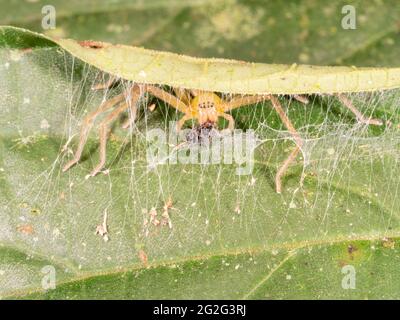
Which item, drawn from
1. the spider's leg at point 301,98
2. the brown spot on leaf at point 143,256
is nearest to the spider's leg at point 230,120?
the spider's leg at point 301,98

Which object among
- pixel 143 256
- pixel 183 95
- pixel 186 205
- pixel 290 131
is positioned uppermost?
pixel 183 95

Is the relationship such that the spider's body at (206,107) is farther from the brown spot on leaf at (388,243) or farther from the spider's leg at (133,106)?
the brown spot on leaf at (388,243)

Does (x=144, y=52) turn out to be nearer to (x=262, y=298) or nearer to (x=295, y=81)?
(x=295, y=81)

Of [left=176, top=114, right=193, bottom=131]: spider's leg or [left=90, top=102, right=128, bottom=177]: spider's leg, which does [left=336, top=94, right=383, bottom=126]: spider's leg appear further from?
[left=90, top=102, right=128, bottom=177]: spider's leg

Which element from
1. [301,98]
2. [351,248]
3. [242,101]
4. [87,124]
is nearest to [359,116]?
[301,98]

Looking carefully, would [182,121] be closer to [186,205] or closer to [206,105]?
[206,105]

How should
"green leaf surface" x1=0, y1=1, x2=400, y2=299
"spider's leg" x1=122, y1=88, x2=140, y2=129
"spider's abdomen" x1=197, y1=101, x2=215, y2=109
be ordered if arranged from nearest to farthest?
"green leaf surface" x1=0, y1=1, x2=400, y2=299, "spider's leg" x1=122, y1=88, x2=140, y2=129, "spider's abdomen" x1=197, y1=101, x2=215, y2=109

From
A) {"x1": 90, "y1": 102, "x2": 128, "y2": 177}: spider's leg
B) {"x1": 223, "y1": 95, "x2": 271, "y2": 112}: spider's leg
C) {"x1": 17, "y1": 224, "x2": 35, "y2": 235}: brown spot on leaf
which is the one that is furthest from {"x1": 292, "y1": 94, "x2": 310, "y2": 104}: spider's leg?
{"x1": 17, "y1": 224, "x2": 35, "y2": 235}: brown spot on leaf
